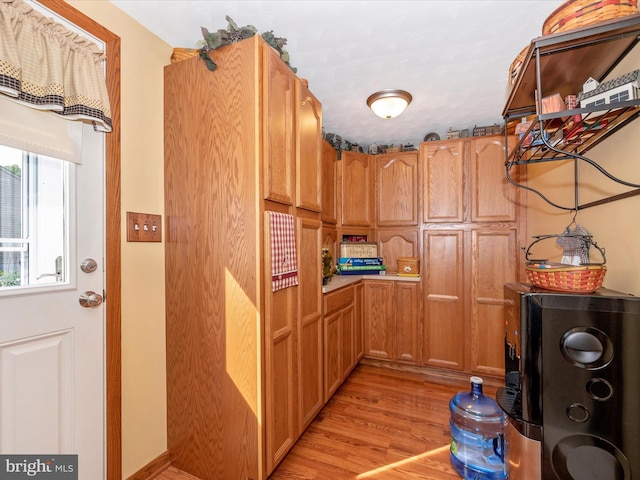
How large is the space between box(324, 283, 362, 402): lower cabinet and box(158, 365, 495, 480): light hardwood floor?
19 centimetres

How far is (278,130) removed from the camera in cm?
151

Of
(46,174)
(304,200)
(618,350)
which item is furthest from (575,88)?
(46,174)

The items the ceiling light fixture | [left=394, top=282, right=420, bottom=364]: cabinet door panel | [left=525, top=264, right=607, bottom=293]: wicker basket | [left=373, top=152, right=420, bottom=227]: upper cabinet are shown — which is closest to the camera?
[left=525, top=264, right=607, bottom=293]: wicker basket

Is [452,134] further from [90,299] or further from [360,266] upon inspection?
[90,299]

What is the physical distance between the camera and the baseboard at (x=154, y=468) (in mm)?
1471

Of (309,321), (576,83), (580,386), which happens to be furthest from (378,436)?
(576,83)

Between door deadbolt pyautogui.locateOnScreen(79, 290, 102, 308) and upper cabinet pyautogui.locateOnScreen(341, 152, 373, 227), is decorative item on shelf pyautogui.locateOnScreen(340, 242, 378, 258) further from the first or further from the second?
door deadbolt pyautogui.locateOnScreen(79, 290, 102, 308)

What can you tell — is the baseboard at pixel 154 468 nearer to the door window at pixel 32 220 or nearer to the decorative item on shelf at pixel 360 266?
the door window at pixel 32 220

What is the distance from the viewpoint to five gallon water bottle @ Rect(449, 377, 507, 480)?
1511 mm

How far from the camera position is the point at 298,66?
1.91m

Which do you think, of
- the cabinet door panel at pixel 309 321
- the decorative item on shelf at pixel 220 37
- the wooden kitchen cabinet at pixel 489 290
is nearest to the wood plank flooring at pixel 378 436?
the cabinet door panel at pixel 309 321

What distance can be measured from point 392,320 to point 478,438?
1339 mm

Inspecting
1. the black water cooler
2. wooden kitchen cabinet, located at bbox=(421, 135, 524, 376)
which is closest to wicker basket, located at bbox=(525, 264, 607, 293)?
the black water cooler

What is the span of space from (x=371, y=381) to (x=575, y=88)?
2.46 m
